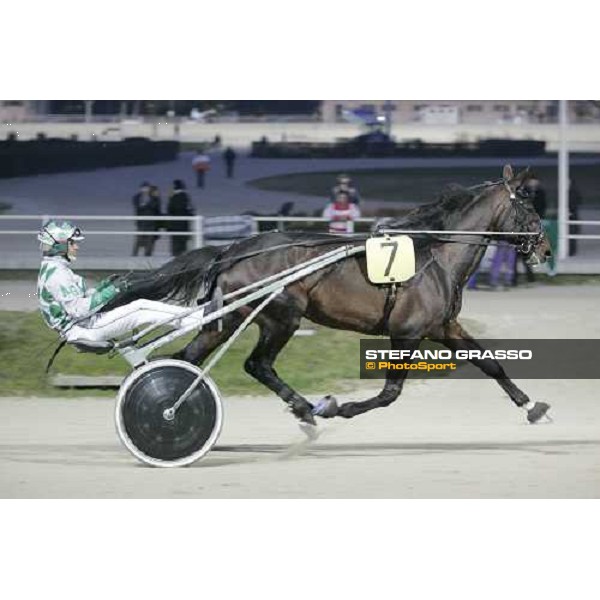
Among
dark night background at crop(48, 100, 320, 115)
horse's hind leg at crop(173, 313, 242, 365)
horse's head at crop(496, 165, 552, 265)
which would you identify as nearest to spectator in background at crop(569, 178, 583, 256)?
horse's head at crop(496, 165, 552, 265)

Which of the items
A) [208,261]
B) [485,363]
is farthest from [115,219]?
[485,363]

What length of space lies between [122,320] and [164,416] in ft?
1.58

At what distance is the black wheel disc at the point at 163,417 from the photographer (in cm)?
769

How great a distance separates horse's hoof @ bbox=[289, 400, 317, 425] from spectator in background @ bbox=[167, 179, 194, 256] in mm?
1376

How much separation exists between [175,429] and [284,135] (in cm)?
234

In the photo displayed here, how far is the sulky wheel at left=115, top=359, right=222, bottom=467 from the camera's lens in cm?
769

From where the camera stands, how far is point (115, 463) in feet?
26.4

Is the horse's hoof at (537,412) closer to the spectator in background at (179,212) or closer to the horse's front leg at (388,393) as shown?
the horse's front leg at (388,393)

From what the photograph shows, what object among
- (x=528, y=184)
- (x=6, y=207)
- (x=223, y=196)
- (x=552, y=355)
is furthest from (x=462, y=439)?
(x=6, y=207)

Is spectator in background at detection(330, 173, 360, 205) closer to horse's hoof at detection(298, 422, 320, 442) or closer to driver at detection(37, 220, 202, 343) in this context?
horse's hoof at detection(298, 422, 320, 442)

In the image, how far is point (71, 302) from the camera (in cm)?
755

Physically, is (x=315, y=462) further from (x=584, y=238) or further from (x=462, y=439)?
(x=584, y=238)

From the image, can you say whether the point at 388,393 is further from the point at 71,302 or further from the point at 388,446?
the point at 71,302

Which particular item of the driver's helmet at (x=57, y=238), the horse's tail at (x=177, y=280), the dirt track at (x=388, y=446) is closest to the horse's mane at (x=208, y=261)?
the horse's tail at (x=177, y=280)
